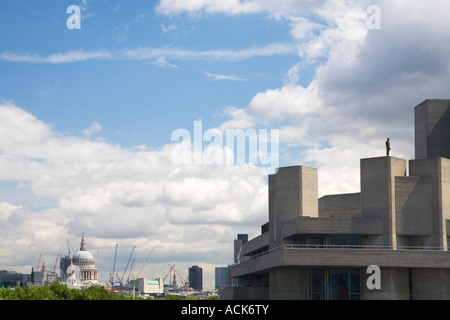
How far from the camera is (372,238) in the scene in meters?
87.5

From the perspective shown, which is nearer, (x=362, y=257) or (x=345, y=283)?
(x=362, y=257)

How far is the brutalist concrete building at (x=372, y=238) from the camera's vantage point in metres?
83.6

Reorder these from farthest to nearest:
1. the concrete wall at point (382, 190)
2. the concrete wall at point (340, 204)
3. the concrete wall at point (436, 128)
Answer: the concrete wall at point (340, 204), the concrete wall at point (436, 128), the concrete wall at point (382, 190)

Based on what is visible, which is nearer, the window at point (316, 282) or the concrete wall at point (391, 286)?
the concrete wall at point (391, 286)

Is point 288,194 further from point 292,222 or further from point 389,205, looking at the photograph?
point 389,205

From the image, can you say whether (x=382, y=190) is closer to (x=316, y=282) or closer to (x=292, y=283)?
(x=316, y=282)

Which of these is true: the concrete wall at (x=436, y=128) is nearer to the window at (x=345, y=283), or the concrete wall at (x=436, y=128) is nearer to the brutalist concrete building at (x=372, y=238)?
the brutalist concrete building at (x=372, y=238)

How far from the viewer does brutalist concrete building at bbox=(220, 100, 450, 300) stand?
274 feet

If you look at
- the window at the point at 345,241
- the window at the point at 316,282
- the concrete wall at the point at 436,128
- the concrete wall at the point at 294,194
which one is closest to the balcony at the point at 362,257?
the window at the point at 345,241

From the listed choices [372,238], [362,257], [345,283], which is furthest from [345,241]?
[362,257]

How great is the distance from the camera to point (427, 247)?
86188mm

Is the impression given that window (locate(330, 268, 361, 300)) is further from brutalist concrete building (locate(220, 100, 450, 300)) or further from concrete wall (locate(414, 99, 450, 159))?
concrete wall (locate(414, 99, 450, 159))

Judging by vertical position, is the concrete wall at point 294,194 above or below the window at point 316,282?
above
